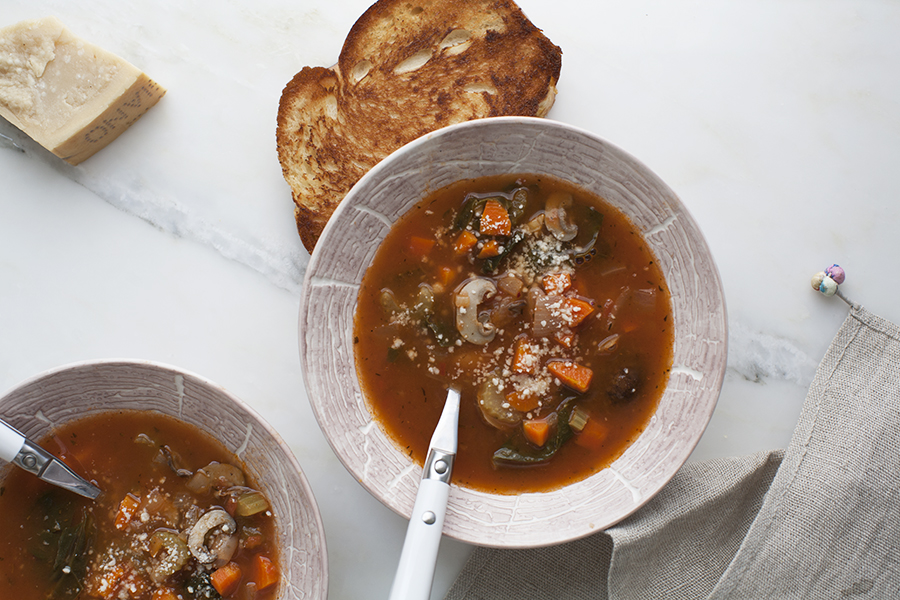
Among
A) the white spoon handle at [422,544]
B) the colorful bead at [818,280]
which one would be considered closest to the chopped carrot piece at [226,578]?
the white spoon handle at [422,544]

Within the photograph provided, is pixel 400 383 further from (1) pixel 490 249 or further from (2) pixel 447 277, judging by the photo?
(1) pixel 490 249

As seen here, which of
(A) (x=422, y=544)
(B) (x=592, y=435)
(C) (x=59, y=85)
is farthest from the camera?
(C) (x=59, y=85)

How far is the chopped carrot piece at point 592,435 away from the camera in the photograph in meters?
2.24

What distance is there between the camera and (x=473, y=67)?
2.46 metres

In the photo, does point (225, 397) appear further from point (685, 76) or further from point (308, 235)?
point (685, 76)

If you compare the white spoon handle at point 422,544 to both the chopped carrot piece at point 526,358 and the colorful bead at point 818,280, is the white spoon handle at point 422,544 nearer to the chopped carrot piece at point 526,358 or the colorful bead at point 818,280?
the chopped carrot piece at point 526,358

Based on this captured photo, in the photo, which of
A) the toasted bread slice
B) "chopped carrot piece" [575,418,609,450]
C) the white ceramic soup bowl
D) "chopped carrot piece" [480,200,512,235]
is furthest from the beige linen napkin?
the toasted bread slice

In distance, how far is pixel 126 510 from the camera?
2.29m

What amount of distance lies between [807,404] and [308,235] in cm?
217

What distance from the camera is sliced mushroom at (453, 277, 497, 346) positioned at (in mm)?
2148

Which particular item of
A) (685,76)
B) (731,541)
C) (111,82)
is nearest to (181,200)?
(111,82)

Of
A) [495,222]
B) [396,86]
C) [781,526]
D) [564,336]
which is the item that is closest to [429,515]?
[564,336]

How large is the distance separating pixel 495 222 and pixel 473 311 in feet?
1.10

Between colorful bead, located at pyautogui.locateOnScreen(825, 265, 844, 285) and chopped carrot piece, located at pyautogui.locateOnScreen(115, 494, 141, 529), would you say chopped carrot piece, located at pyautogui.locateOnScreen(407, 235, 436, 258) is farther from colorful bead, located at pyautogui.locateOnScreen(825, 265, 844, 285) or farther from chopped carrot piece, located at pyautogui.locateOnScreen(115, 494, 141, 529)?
colorful bead, located at pyautogui.locateOnScreen(825, 265, 844, 285)
